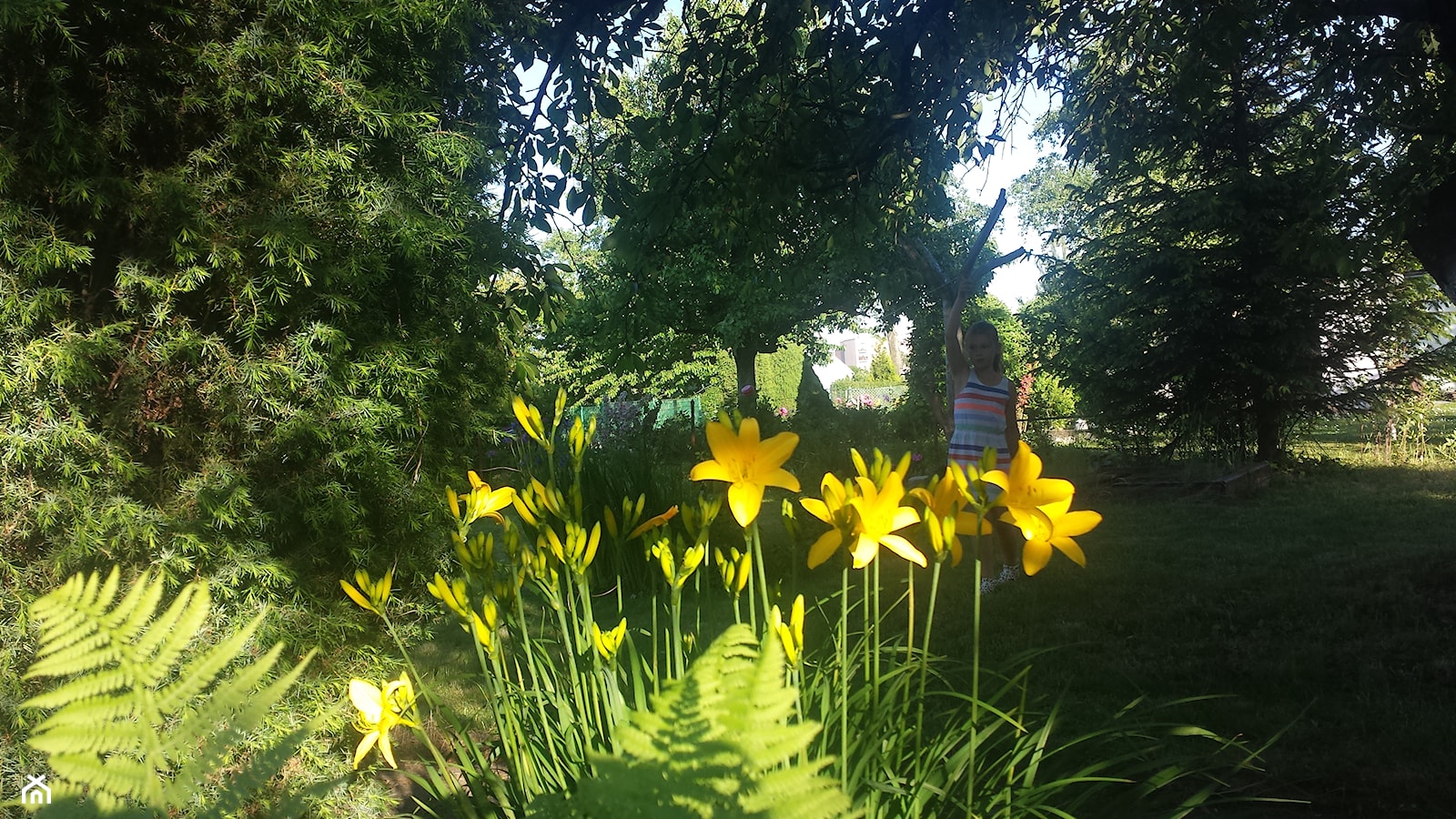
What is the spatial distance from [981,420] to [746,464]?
3.67 metres

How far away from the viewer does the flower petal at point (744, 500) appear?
1336 millimetres

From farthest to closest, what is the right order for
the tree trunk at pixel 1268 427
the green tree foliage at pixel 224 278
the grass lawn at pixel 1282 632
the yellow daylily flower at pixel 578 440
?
the tree trunk at pixel 1268 427 → the grass lawn at pixel 1282 632 → the green tree foliage at pixel 224 278 → the yellow daylily flower at pixel 578 440

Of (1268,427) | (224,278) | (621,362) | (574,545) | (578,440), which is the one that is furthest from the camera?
(621,362)

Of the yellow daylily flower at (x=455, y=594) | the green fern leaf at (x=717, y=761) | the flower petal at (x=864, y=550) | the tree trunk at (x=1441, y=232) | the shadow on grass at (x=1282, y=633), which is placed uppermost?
the tree trunk at (x=1441, y=232)

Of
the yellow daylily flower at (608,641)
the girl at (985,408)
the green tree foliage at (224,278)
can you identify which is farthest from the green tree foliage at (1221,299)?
the yellow daylily flower at (608,641)

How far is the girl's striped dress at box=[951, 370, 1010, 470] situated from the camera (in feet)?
15.8

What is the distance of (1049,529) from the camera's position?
4.18 ft

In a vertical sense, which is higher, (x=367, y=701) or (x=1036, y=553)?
(x=1036, y=553)

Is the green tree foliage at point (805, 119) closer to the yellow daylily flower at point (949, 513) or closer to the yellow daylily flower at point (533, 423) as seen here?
the yellow daylily flower at point (533, 423)

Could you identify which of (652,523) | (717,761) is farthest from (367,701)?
(717,761)

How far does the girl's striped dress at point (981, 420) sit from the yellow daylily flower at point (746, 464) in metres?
3.58

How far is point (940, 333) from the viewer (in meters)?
14.8

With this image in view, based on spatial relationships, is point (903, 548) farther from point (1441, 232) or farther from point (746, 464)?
point (1441, 232)

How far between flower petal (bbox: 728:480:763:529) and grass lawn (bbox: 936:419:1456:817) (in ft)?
3.49
